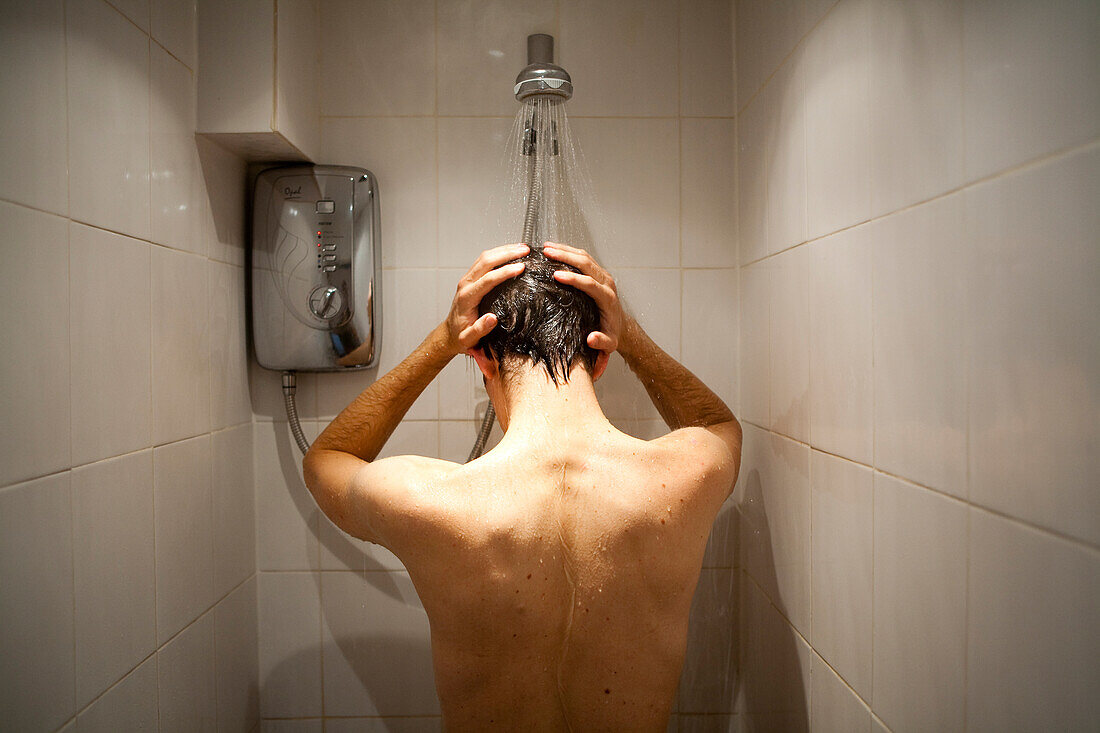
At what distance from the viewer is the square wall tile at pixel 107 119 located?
829 mm

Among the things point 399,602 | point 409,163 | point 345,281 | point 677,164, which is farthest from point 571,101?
point 399,602

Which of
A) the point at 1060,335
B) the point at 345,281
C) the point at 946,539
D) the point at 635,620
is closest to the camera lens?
the point at 1060,335

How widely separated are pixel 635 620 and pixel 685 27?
1222mm

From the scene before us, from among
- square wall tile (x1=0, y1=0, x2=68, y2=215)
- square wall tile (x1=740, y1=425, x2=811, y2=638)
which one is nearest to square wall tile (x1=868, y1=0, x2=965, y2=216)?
square wall tile (x1=740, y1=425, x2=811, y2=638)

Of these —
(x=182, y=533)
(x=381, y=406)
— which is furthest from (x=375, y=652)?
(x=381, y=406)

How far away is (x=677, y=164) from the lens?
1377 mm

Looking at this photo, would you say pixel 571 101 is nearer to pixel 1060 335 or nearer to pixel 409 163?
pixel 409 163

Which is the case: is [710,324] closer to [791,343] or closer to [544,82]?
[791,343]

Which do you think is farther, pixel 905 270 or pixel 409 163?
pixel 409 163

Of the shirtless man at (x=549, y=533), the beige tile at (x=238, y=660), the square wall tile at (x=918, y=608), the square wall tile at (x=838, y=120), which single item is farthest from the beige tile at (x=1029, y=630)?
the beige tile at (x=238, y=660)

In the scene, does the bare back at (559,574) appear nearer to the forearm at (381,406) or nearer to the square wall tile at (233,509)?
the forearm at (381,406)

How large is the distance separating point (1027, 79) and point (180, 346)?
3.99ft

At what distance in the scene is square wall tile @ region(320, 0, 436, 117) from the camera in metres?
1.35

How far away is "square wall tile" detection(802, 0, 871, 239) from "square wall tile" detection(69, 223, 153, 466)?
3.43ft
